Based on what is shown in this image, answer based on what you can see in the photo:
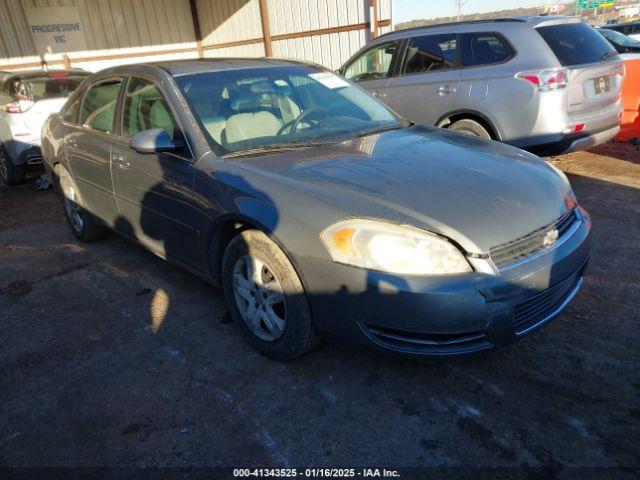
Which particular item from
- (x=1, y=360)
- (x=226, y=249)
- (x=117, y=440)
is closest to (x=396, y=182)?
(x=226, y=249)

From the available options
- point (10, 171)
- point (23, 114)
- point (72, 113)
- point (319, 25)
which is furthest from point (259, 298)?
point (319, 25)

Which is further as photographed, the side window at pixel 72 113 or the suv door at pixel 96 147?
the side window at pixel 72 113

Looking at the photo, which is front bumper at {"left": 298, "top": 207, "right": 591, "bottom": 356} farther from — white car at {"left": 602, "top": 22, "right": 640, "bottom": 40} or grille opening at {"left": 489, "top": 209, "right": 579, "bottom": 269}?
white car at {"left": 602, "top": 22, "right": 640, "bottom": 40}

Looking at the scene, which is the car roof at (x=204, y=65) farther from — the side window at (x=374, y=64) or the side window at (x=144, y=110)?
the side window at (x=374, y=64)

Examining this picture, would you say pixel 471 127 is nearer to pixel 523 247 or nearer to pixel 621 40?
pixel 523 247

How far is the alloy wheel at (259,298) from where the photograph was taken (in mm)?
2455

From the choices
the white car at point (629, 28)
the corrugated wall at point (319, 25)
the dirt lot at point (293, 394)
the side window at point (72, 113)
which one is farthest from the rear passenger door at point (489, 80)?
the white car at point (629, 28)

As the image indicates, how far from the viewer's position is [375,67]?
6.36 m

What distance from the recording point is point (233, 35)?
13992mm

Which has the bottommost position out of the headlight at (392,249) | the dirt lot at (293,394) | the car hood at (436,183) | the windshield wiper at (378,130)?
the dirt lot at (293,394)

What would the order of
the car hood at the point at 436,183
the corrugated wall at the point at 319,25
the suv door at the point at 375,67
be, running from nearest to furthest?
the car hood at the point at 436,183 → the suv door at the point at 375,67 → the corrugated wall at the point at 319,25

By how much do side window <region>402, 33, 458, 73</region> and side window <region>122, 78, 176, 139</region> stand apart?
12.0ft

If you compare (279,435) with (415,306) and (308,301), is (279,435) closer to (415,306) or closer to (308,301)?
(308,301)

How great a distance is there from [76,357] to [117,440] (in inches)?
33.6
